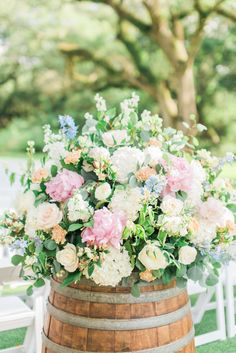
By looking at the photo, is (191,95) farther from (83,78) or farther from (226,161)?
(226,161)

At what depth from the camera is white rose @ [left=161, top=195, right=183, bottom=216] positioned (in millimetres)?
1406

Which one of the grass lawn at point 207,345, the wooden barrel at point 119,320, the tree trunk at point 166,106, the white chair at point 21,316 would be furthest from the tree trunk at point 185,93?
the wooden barrel at point 119,320

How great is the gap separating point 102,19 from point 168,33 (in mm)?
2442

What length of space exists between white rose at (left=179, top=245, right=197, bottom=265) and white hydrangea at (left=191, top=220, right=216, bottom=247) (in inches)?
1.7

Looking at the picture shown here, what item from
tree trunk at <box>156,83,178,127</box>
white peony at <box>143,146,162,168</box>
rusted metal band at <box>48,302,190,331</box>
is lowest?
tree trunk at <box>156,83,178,127</box>

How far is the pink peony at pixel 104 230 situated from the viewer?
4.52 feet

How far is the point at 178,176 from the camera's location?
147 centimetres

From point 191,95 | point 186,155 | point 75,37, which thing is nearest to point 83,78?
point 75,37

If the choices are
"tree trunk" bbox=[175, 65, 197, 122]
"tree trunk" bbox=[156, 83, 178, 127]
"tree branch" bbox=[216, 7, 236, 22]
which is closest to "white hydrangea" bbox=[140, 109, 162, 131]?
"tree trunk" bbox=[175, 65, 197, 122]

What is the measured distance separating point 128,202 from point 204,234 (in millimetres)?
246

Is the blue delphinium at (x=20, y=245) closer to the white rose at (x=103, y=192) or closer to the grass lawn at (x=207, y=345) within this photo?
the white rose at (x=103, y=192)

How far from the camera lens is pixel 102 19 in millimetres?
13078

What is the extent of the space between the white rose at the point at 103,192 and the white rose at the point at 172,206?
6.1 inches

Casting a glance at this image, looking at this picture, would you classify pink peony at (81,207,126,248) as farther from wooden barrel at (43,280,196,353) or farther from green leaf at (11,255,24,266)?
green leaf at (11,255,24,266)
